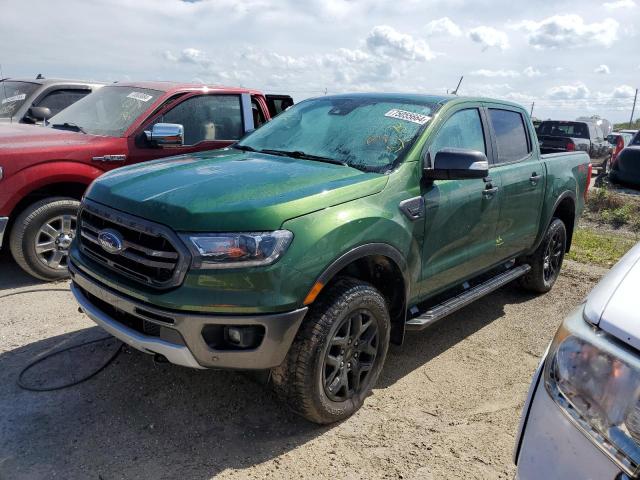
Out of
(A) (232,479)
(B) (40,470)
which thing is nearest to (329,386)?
(A) (232,479)

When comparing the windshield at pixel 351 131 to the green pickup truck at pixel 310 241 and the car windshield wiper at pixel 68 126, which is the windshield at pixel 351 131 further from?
the car windshield wiper at pixel 68 126

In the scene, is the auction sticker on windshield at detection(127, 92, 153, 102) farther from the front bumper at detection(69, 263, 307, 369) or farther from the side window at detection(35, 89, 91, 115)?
the front bumper at detection(69, 263, 307, 369)

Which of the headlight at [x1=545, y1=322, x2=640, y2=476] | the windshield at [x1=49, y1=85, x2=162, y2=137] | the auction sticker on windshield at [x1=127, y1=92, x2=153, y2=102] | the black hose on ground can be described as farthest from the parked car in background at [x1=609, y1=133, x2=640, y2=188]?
the auction sticker on windshield at [x1=127, y1=92, x2=153, y2=102]

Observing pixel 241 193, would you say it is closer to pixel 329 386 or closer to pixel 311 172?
pixel 311 172

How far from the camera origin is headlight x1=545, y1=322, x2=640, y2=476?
4.47ft

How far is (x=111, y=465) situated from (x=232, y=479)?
602 millimetres

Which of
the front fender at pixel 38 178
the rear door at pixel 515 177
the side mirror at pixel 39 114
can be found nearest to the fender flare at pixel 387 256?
the rear door at pixel 515 177

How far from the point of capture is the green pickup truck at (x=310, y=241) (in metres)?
2.46

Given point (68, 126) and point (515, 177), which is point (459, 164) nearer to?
Result: point (515, 177)

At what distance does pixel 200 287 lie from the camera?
2.43 m

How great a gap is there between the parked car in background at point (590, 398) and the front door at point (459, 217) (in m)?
1.65

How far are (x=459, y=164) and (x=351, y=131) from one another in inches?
32.6

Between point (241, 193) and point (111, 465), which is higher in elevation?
point (241, 193)

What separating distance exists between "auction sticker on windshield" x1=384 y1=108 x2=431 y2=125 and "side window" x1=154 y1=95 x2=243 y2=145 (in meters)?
2.74
